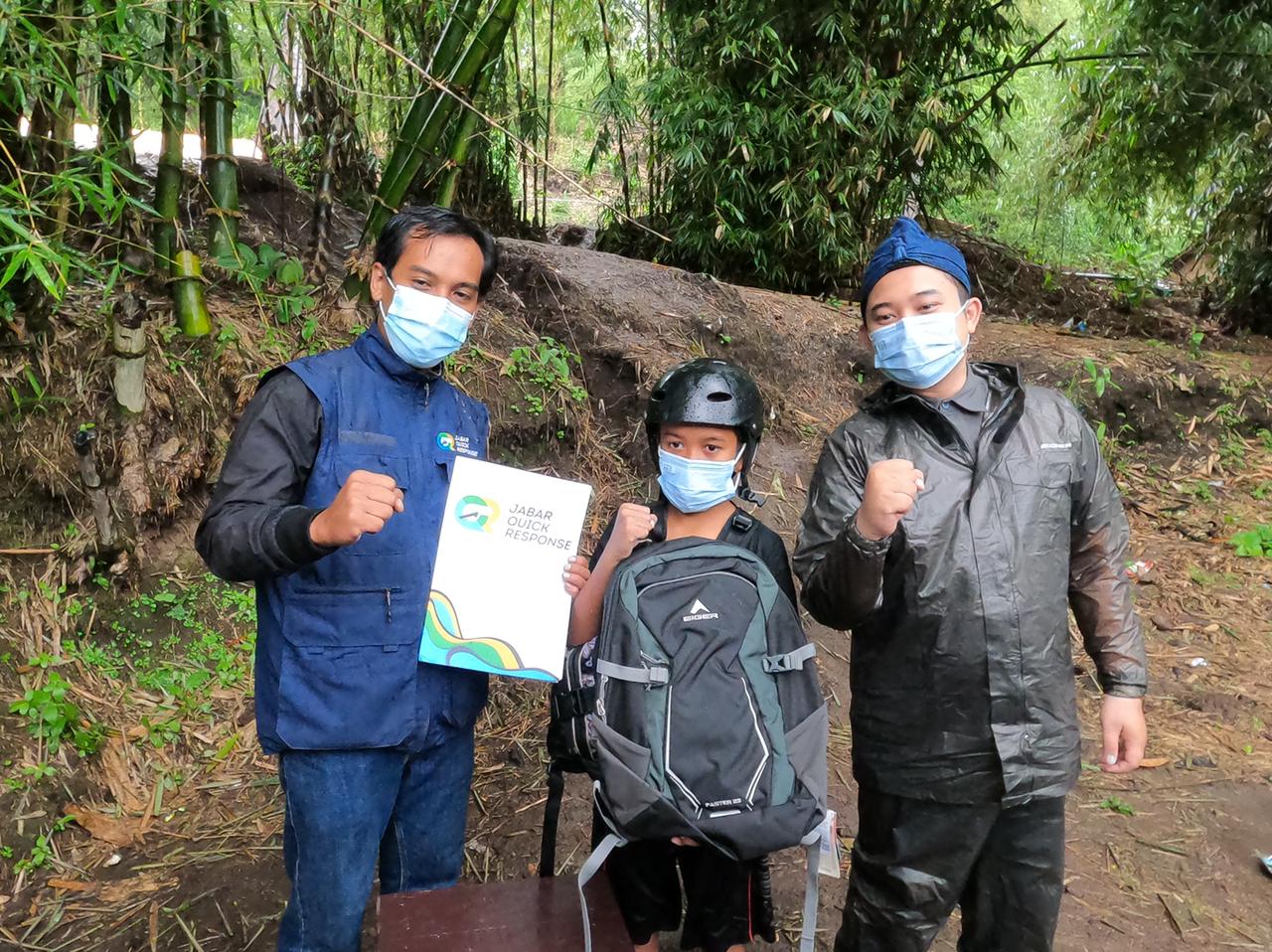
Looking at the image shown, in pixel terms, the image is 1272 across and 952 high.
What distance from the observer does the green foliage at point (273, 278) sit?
3.91m

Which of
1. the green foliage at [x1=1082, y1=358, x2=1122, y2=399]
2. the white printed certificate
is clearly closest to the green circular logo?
the white printed certificate

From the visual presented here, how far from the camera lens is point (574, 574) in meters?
1.88

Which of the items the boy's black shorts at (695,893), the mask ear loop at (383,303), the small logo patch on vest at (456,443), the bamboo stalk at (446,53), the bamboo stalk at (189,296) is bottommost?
the boy's black shorts at (695,893)

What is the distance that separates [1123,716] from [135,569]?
11.4 ft

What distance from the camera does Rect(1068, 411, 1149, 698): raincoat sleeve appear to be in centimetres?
191

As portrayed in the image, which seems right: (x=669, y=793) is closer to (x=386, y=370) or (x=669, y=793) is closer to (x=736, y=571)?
(x=736, y=571)

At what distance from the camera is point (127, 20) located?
A: 8.10 ft

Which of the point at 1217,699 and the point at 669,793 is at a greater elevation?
the point at 669,793

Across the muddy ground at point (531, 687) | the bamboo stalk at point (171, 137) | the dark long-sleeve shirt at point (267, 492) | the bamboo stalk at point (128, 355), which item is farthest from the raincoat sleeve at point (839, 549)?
the bamboo stalk at point (128, 355)

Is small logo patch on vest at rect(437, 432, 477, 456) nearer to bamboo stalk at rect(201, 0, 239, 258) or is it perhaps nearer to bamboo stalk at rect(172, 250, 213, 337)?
bamboo stalk at rect(201, 0, 239, 258)

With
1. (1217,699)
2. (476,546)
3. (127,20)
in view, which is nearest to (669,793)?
(476,546)

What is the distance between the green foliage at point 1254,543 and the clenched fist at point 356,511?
551 cm

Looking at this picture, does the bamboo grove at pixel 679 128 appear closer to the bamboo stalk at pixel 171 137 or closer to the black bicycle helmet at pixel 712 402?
the bamboo stalk at pixel 171 137

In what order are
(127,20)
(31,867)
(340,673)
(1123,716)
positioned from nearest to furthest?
(340,673)
(1123,716)
(127,20)
(31,867)
